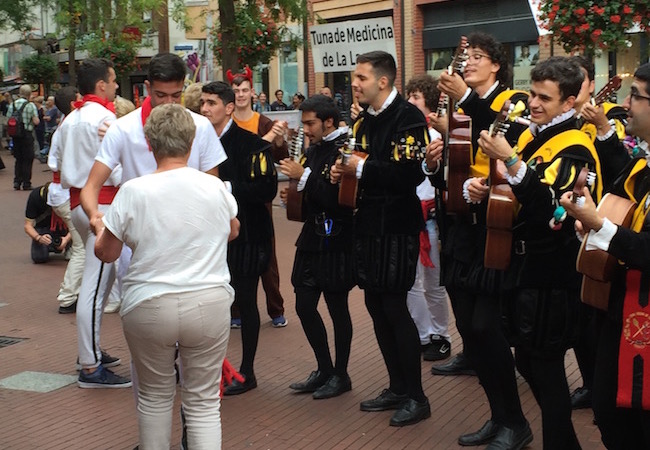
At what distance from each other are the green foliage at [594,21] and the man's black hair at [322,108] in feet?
17.3

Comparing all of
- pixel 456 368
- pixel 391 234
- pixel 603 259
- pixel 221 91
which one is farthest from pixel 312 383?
pixel 603 259

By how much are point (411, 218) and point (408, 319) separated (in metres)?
0.59

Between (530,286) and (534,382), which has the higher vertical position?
(530,286)

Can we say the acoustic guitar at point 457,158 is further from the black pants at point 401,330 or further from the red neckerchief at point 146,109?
the red neckerchief at point 146,109

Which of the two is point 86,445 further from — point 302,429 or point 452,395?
point 452,395

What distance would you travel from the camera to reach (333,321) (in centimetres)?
613

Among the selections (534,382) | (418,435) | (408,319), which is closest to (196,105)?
(408,319)

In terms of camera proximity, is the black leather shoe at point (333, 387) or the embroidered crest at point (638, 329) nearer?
the embroidered crest at point (638, 329)

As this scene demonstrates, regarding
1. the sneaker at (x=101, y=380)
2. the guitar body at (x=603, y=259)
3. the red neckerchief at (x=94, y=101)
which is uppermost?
the red neckerchief at (x=94, y=101)

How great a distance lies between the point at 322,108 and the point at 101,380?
2.36 meters

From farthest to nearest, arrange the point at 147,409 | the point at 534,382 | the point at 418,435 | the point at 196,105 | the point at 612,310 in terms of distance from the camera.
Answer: the point at 196,105
the point at 418,435
the point at 534,382
the point at 147,409
the point at 612,310

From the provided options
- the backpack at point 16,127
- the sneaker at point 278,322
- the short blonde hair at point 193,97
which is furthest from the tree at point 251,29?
the sneaker at point 278,322

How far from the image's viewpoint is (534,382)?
15.3 feet

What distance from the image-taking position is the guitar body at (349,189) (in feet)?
18.1
